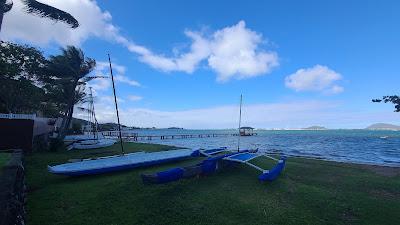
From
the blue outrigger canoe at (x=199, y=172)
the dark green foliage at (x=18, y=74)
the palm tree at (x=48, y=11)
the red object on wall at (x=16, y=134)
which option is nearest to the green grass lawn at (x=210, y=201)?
the blue outrigger canoe at (x=199, y=172)

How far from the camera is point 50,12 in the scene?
471 inches

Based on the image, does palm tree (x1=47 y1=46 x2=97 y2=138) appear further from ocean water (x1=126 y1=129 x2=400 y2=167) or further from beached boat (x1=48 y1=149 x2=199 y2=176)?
ocean water (x1=126 y1=129 x2=400 y2=167)

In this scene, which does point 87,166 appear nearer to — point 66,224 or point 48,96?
point 66,224

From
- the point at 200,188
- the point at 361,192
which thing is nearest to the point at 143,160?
the point at 200,188

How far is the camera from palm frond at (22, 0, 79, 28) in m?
11.5

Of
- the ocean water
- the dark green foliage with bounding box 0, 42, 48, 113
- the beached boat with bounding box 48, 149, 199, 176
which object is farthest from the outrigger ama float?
the dark green foliage with bounding box 0, 42, 48, 113

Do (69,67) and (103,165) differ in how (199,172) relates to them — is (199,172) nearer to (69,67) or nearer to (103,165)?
(103,165)

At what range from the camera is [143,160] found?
46.1ft

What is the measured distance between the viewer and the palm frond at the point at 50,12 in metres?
11.5

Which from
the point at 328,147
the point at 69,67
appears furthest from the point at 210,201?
the point at 328,147

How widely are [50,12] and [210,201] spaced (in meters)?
10.7

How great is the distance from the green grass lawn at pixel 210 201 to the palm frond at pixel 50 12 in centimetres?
708

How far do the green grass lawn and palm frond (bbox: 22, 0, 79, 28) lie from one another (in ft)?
23.2

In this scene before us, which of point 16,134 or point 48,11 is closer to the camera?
point 48,11
